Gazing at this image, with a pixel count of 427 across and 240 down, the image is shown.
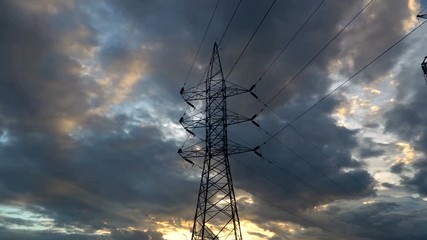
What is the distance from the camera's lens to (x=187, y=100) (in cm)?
4066

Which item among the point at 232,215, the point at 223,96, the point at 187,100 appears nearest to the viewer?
the point at 232,215

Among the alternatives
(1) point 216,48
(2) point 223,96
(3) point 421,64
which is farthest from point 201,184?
(3) point 421,64

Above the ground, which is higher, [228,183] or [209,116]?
[209,116]

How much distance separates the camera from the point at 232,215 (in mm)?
32469

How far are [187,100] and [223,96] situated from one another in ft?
14.9

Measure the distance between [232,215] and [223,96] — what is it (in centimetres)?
1192

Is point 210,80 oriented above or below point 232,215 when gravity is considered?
above

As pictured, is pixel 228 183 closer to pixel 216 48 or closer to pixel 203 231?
pixel 203 231

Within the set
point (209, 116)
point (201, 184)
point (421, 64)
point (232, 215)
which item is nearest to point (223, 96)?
point (209, 116)

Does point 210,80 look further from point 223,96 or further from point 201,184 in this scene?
point 201,184

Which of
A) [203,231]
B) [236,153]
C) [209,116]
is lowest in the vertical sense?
[203,231]

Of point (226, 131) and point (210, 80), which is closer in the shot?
point (226, 131)

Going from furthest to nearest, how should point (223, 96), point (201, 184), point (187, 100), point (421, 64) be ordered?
1. point (187, 100)
2. point (223, 96)
3. point (201, 184)
4. point (421, 64)

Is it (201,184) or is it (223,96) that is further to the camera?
(223,96)
